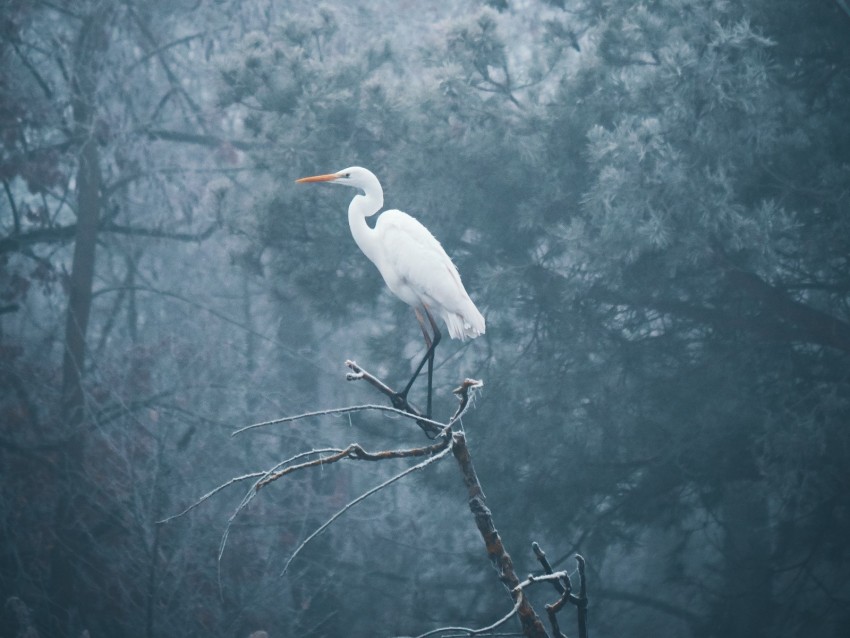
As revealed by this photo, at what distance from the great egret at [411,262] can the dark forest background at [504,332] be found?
6.39 ft

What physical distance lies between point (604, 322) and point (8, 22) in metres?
6.65

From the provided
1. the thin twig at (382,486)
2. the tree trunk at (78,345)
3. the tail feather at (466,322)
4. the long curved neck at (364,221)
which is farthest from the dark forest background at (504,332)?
the thin twig at (382,486)

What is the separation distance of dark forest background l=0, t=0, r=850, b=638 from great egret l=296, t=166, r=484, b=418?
1948 millimetres

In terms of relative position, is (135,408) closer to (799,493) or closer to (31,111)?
(31,111)

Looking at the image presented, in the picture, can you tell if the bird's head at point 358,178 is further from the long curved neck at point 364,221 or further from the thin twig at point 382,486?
the thin twig at point 382,486

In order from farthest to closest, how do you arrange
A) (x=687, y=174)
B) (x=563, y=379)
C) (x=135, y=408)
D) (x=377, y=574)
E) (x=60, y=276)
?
(x=60, y=276) → (x=377, y=574) → (x=135, y=408) → (x=563, y=379) → (x=687, y=174)

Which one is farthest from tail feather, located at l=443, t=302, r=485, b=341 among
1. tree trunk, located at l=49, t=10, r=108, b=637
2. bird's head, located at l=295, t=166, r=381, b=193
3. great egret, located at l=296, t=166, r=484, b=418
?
tree trunk, located at l=49, t=10, r=108, b=637

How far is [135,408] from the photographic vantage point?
25.1 feet

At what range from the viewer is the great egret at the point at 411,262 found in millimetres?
4137

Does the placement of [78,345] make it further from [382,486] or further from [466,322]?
[382,486]

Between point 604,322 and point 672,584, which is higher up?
point 604,322

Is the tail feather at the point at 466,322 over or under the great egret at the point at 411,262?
under

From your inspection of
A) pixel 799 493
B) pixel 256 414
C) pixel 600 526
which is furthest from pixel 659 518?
pixel 256 414

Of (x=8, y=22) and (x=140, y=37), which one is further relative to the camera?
(x=140, y=37)
